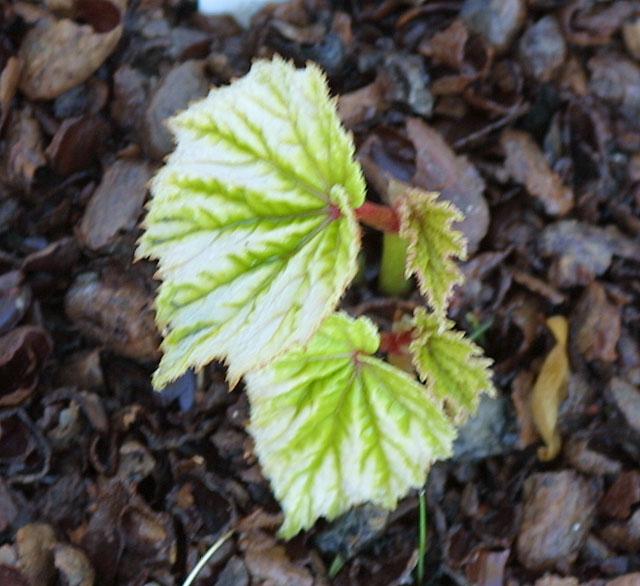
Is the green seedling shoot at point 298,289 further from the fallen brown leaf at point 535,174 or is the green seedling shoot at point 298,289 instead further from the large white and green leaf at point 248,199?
the fallen brown leaf at point 535,174

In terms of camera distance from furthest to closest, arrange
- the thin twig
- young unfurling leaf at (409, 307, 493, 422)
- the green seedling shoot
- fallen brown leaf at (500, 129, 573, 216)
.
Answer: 1. fallen brown leaf at (500, 129, 573, 216)
2. the thin twig
3. young unfurling leaf at (409, 307, 493, 422)
4. the green seedling shoot

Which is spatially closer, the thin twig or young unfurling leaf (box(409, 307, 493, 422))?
young unfurling leaf (box(409, 307, 493, 422))

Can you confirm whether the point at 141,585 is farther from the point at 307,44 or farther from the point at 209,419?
the point at 307,44

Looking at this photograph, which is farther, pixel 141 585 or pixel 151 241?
pixel 141 585

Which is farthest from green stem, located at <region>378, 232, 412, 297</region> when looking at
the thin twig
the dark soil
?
the thin twig

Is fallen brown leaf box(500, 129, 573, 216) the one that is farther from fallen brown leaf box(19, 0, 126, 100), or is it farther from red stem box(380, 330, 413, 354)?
fallen brown leaf box(19, 0, 126, 100)

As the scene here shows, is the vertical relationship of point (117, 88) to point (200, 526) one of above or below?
above

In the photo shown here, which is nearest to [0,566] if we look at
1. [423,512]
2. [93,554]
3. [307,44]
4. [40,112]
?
[93,554]
